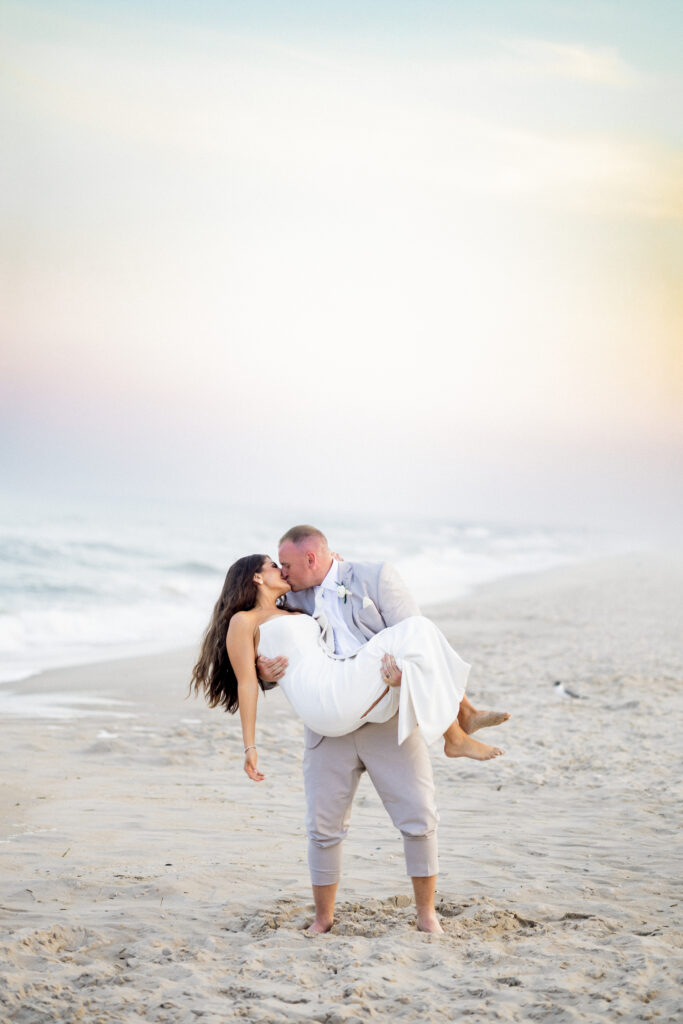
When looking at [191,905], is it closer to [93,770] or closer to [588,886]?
[588,886]

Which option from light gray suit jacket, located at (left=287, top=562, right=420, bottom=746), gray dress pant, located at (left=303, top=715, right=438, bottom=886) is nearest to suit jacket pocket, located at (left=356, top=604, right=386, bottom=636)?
light gray suit jacket, located at (left=287, top=562, right=420, bottom=746)

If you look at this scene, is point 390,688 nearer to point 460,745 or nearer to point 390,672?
point 390,672

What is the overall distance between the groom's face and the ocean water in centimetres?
762

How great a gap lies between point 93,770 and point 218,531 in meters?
39.0

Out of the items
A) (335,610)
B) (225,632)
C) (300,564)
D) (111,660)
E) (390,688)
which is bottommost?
(111,660)

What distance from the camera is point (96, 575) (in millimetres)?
23188

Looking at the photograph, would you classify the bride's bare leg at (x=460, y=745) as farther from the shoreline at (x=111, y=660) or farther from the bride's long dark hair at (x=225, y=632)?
the shoreline at (x=111, y=660)

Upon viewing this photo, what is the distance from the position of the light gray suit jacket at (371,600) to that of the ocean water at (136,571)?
25.5ft

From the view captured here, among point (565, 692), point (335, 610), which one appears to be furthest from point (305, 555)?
point (565, 692)

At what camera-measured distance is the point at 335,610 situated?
164 inches

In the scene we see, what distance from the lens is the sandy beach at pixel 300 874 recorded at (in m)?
3.37

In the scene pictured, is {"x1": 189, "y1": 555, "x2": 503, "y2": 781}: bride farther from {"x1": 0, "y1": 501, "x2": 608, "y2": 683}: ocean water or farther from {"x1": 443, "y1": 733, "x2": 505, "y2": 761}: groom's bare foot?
{"x1": 0, "y1": 501, "x2": 608, "y2": 683}: ocean water

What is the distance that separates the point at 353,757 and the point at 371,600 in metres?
0.68

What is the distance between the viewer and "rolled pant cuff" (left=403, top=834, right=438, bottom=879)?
401cm
